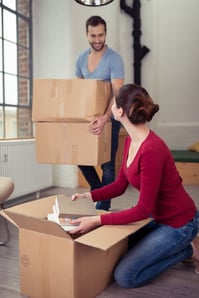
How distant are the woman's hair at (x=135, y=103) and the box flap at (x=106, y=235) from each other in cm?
42

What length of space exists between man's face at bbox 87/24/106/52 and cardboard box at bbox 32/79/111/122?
281 mm

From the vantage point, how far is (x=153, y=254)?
1378 millimetres

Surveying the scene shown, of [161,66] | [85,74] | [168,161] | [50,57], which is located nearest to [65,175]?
[50,57]

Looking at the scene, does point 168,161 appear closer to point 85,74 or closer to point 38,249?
point 38,249

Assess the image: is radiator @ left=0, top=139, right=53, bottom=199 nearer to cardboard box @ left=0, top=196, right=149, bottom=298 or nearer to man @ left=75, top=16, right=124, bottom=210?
man @ left=75, top=16, right=124, bottom=210

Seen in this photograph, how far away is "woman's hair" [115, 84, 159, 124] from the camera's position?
130 centimetres

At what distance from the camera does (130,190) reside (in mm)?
3727

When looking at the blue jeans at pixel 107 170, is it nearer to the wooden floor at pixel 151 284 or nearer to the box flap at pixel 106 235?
the wooden floor at pixel 151 284

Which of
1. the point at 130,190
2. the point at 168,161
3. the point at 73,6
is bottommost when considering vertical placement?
the point at 130,190

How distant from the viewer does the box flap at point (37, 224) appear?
47.3 inches

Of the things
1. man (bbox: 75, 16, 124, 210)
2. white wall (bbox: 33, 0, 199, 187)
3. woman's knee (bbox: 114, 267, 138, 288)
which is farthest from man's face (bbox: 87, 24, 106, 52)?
white wall (bbox: 33, 0, 199, 187)

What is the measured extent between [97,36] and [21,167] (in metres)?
1.47

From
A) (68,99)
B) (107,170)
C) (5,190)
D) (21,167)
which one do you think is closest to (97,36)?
(68,99)

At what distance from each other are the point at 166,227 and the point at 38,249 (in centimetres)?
54
